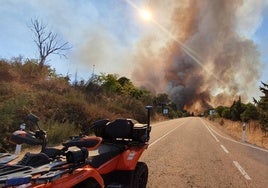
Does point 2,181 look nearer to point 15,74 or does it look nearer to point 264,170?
point 264,170

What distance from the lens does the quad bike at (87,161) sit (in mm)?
3943

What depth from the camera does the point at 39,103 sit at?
2253 cm

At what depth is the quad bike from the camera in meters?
3.94

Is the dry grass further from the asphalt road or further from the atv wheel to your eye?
the atv wheel

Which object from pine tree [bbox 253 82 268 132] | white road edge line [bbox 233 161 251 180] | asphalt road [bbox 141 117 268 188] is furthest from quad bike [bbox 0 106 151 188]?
pine tree [bbox 253 82 268 132]

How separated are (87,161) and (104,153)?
0.65 meters

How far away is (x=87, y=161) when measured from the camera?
4965 mm

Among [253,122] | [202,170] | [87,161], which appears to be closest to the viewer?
[87,161]

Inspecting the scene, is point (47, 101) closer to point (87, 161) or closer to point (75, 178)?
point (87, 161)

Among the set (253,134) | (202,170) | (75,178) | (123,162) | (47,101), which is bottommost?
(202,170)

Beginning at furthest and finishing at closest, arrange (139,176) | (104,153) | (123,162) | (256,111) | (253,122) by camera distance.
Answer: (256,111) → (253,122) → (139,176) → (123,162) → (104,153)

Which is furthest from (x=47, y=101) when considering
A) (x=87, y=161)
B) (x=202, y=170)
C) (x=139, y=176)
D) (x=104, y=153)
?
(x=87, y=161)

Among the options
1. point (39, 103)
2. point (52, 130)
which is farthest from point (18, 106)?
point (39, 103)

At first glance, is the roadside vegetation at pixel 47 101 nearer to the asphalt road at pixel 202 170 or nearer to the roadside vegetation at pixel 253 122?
the asphalt road at pixel 202 170
